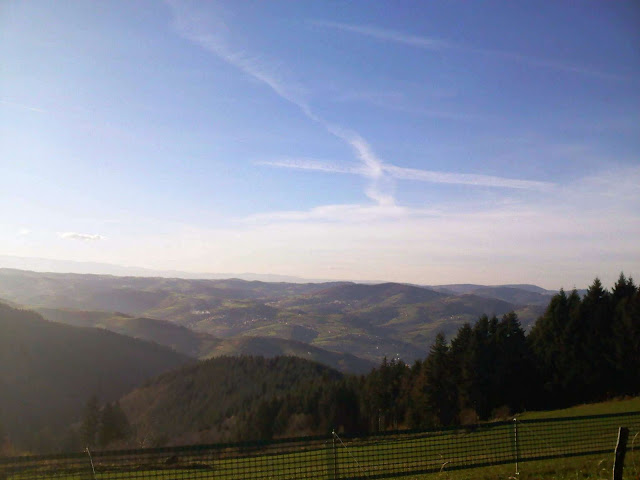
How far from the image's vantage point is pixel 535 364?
4428 cm

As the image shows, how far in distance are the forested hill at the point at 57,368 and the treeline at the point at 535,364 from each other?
81.9 metres

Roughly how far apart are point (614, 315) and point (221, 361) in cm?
9459

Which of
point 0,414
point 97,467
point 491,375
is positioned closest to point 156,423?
point 0,414

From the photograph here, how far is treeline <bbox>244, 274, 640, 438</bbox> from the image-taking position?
135 feet

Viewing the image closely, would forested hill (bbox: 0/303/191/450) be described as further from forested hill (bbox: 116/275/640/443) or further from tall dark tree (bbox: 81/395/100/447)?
forested hill (bbox: 116/275/640/443)

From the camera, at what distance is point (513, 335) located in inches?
1841

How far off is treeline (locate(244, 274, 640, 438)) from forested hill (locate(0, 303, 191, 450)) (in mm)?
81863

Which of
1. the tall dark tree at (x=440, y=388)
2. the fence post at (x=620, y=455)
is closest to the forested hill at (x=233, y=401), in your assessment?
the tall dark tree at (x=440, y=388)

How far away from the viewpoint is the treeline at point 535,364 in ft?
135

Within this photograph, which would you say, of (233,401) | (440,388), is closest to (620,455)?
(440,388)

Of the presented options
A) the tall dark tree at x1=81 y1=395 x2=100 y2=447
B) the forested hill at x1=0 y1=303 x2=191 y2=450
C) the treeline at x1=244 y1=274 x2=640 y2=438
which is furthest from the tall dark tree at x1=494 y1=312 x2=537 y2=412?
the forested hill at x1=0 y1=303 x2=191 y2=450

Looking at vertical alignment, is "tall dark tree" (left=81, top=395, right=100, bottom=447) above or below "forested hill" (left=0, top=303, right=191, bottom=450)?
above

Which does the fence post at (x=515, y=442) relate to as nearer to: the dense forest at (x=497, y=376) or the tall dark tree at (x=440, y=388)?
the dense forest at (x=497, y=376)

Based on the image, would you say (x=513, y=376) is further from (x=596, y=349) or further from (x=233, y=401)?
Answer: (x=233, y=401)
